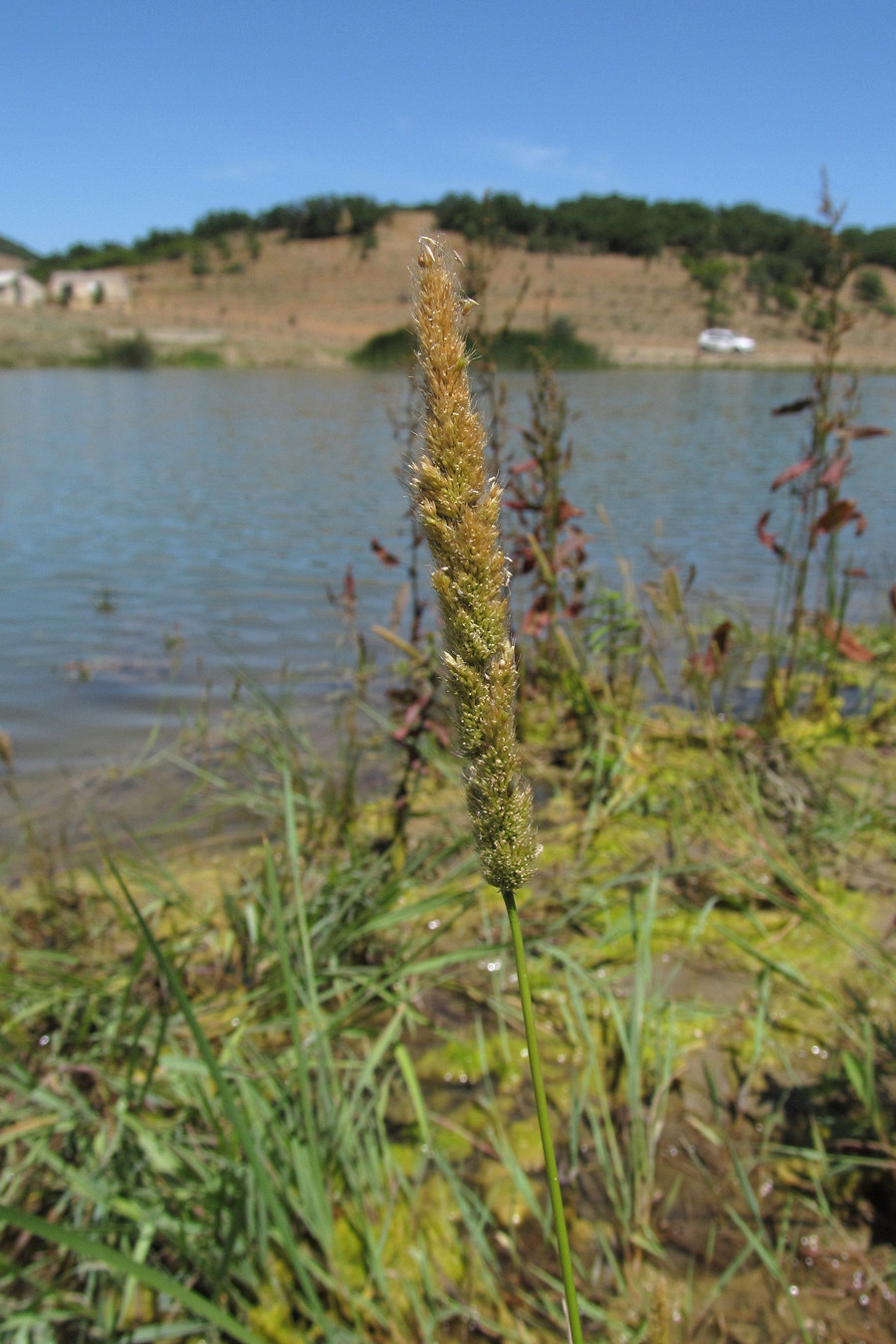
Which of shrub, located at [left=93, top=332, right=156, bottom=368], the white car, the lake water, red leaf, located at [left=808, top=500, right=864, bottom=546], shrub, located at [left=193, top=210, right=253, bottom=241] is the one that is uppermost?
shrub, located at [left=193, top=210, right=253, bottom=241]

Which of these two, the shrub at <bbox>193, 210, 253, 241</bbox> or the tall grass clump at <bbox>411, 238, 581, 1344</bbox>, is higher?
the shrub at <bbox>193, 210, 253, 241</bbox>

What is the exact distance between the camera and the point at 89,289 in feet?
207

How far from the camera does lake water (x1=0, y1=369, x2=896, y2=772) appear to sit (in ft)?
17.5

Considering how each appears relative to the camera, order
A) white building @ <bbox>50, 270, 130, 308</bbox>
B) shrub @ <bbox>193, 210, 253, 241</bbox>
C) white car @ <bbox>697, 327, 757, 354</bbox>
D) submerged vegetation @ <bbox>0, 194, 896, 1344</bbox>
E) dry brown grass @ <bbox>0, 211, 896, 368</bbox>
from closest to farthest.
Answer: submerged vegetation @ <bbox>0, 194, 896, 1344</bbox> < dry brown grass @ <bbox>0, 211, 896, 368</bbox> < white car @ <bbox>697, 327, 757, 354</bbox> < white building @ <bbox>50, 270, 130, 308</bbox> < shrub @ <bbox>193, 210, 253, 241</bbox>

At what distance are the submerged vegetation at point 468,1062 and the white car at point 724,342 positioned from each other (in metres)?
55.1

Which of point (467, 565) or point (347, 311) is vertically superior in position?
point (347, 311)

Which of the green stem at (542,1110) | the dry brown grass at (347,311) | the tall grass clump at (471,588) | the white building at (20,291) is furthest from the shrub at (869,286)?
the white building at (20,291)

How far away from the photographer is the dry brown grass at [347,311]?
4834 cm

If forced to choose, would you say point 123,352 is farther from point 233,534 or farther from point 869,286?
point 233,534

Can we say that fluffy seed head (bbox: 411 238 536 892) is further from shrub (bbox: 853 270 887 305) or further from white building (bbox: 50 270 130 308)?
white building (bbox: 50 270 130 308)

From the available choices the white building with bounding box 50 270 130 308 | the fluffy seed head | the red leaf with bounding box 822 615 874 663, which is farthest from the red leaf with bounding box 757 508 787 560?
the white building with bounding box 50 270 130 308

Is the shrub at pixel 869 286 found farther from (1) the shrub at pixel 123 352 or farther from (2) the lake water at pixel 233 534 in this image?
(1) the shrub at pixel 123 352

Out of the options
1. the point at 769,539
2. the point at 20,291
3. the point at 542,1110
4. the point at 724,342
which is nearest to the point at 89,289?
the point at 20,291

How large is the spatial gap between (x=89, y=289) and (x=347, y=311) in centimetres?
1941
